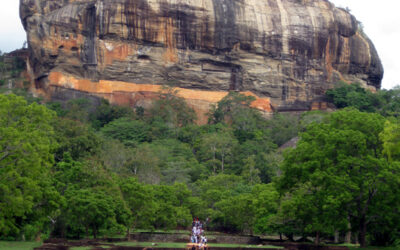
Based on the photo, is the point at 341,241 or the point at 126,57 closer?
the point at 341,241

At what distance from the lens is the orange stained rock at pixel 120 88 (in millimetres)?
61531

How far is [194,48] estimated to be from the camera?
209 feet

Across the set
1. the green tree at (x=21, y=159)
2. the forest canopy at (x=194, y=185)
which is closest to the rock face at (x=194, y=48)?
the forest canopy at (x=194, y=185)

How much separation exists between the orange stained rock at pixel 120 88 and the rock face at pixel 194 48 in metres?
0.10

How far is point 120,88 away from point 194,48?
28.4 ft

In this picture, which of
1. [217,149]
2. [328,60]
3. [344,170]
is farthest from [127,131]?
[344,170]

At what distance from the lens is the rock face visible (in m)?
60.9

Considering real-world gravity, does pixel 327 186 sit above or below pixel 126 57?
below

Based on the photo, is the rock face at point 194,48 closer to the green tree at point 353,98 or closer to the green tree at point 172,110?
the green tree at point 172,110

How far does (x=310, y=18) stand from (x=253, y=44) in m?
7.68

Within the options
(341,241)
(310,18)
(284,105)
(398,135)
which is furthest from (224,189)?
(310,18)

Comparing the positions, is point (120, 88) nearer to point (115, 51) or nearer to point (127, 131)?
point (115, 51)

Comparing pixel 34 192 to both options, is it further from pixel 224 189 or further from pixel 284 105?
pixel 284 105

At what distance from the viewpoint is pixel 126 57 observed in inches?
2448
